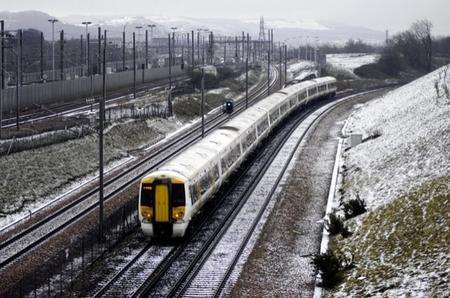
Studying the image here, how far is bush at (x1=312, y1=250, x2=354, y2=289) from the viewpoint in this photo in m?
21.0

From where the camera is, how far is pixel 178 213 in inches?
998

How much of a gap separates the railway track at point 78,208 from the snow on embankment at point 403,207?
41.6 ft

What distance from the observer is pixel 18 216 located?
31.3 m

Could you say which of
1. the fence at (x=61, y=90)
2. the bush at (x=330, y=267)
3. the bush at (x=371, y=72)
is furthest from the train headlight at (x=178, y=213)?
the bush at (x=371, y=72)

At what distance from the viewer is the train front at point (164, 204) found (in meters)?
25.3

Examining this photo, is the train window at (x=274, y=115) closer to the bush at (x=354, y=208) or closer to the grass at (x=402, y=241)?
the bush at (x=354, y=208)

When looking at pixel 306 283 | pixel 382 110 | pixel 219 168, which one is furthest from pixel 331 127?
pixel 306 283

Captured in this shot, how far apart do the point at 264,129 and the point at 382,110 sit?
1556cm

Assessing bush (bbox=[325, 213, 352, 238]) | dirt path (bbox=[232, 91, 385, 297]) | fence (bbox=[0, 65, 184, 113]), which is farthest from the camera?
fence (bbox=[0, 65, 184, 113])

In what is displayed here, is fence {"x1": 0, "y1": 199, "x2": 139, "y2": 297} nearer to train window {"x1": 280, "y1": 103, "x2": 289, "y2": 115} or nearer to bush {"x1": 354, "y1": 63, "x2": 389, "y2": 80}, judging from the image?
train window {"x1": 280, "y1": 103, "x2": 289, "y2": 115}

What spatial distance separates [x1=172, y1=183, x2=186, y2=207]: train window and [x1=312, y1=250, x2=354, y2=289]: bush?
6027 mm

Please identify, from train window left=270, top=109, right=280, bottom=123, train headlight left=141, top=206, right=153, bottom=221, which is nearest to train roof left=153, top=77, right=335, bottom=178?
train window left=270, top=109, right=280, bottom=123

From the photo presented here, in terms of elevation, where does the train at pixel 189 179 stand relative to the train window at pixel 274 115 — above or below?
below

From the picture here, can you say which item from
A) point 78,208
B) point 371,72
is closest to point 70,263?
point 78,208
